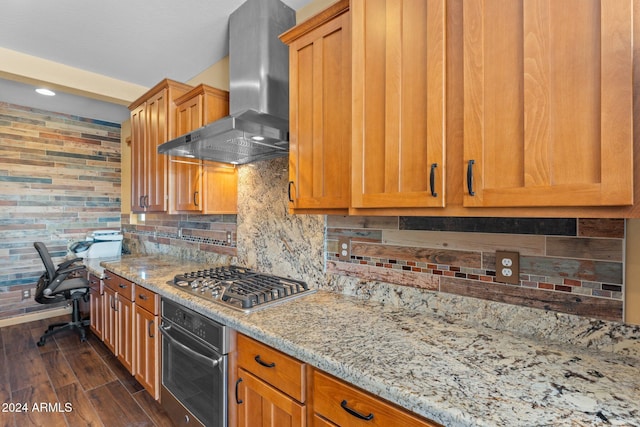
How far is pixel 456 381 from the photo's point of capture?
32.7 inches

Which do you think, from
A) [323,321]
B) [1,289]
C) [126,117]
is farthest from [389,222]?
[1,289]

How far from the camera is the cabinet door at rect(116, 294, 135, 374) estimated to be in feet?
7.50

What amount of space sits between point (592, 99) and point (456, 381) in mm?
804

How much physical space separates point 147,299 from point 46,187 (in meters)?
2.99

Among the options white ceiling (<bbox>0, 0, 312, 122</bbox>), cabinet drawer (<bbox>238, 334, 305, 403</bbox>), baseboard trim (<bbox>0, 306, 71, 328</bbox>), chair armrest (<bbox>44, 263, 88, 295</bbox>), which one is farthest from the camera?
baseboard trim (<bbox>0, 306, 71, 328</bbox>)

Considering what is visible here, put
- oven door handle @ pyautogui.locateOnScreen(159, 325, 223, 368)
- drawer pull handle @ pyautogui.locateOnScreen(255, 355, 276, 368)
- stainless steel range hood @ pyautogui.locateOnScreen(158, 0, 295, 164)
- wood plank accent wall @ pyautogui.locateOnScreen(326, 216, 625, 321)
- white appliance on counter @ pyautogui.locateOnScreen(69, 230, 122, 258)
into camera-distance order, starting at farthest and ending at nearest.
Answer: white appliance on counter @ pyautogui.locateOnScreen(69, 230, 122, 258)
stainless steel range hood @ pyautogui.locateOnScreen(158, 0, 295, 164)
oven door handle @ pyautogui.locateOnScreen(159, 325, 223, 368)
drawer pull handle @ pyautogui.locateOnScreen(255, 355, 276, 368)
wood plank accent wall @ pyautogui.locateOnScreen(326, 216, 625, 321)

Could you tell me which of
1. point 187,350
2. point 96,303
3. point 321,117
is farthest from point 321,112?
point 96,303

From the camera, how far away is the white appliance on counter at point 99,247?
344cm

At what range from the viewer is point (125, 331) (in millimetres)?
2383

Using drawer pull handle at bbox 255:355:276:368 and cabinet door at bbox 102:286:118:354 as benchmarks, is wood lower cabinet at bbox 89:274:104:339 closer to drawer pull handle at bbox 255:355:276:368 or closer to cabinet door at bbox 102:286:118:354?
cabinet door at bbox 102:286:118:354

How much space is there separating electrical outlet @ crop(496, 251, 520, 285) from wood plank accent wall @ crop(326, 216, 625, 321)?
17 millimetres

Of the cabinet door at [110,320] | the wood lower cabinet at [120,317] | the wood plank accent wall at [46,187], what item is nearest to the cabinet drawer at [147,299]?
the wood lower cabinet at [120,317]

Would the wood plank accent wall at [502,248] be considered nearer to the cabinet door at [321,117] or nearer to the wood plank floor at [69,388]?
the cabinet door at [321,117]

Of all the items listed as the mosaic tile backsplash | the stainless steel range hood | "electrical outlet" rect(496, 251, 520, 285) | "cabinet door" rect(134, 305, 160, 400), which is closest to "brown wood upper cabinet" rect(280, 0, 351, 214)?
the stainless steel range hood
